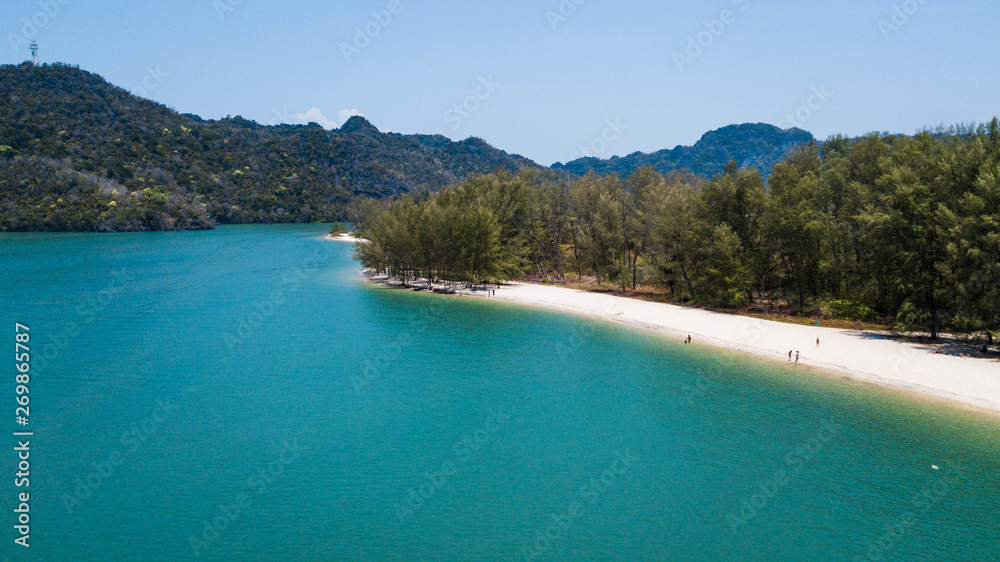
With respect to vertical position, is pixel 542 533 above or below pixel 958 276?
below

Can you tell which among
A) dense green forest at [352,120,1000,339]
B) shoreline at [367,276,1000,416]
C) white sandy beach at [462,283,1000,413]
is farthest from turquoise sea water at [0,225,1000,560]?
dense green forest at [352,120,1000,339]

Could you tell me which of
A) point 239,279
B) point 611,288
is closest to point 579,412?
point 611,288

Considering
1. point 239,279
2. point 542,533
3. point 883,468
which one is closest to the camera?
point 542,533

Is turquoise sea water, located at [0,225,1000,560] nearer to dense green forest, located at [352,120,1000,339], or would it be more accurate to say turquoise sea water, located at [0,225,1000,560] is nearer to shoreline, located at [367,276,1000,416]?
shoreline, located at [367,276,1000,416]

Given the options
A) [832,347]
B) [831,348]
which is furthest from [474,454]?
[832,347]

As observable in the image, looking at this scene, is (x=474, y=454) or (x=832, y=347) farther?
(x=832, y=347)

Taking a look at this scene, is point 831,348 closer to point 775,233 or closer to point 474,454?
point 775,233

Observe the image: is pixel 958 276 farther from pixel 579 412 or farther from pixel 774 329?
pixel 579 412
